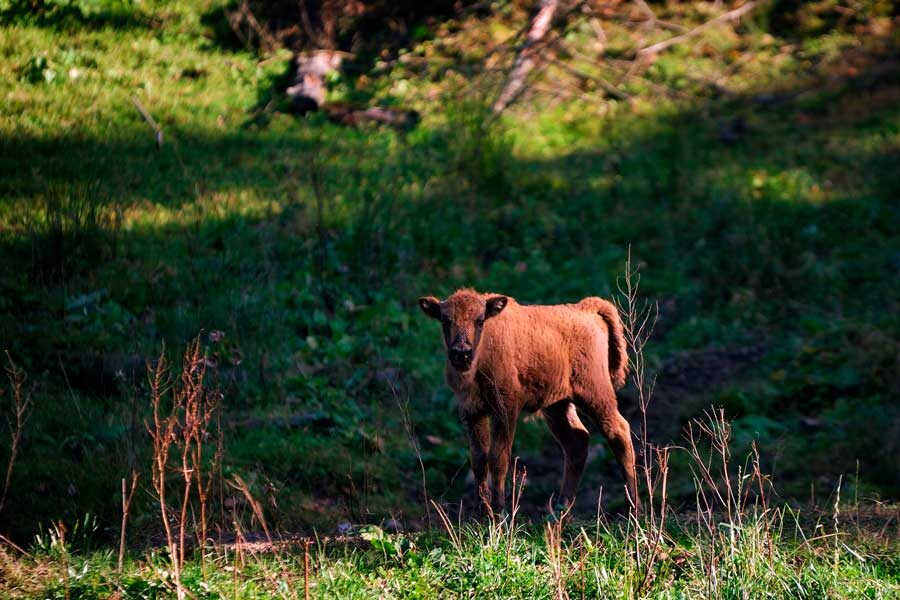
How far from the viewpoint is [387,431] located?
33.3 feet

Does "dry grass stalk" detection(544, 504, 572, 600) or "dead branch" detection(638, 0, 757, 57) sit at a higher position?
"dead branch" detection(638, 0, 757, 57)

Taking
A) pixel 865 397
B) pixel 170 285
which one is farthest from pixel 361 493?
pixel 865 397

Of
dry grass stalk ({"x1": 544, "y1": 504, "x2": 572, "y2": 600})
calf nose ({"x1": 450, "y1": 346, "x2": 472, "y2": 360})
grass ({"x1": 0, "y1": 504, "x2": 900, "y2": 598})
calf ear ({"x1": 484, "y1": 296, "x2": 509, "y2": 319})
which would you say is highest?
calf ear ({"x1": 484, "y1": 296, "x2": 509, "y2": 319})

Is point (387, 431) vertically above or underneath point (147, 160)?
underneath

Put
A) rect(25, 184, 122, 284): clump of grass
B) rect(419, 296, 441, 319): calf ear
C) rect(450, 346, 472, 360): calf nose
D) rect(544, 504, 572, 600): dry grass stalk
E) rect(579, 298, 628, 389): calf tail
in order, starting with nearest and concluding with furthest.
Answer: rect(544, 504, 572, 600): dry grass stalk
rect(450, 346, 472, 360): calf nose
rect(419, 296, 441, 319): calf ear
rect(579, 298, 628, 389): calf tail
rect(25, 184, 122, 284): clump of grass

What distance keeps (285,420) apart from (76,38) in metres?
8.94

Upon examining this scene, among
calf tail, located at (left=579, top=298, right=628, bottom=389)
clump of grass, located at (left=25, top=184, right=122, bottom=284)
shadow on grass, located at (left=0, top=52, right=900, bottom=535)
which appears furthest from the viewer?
clump of grass, located at (left=25, top=184, right=122, bottom=284)

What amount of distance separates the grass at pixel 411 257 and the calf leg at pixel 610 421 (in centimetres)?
112

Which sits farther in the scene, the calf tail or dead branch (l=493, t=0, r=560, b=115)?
dead branch (l=493, t=0, r=560, b=115)

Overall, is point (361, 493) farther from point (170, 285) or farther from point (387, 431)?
point (170, 285)

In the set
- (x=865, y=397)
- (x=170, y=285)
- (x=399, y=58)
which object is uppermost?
(x=399, y=58)

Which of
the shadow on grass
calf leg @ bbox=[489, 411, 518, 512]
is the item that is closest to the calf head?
calf leg @ bbox=[489, 411, 518, 512]

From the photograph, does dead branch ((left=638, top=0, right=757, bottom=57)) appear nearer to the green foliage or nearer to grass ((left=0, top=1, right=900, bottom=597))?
grass ((left=0, top=1, right=900, bottom=597))

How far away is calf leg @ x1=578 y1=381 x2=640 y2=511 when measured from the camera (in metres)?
8.02
